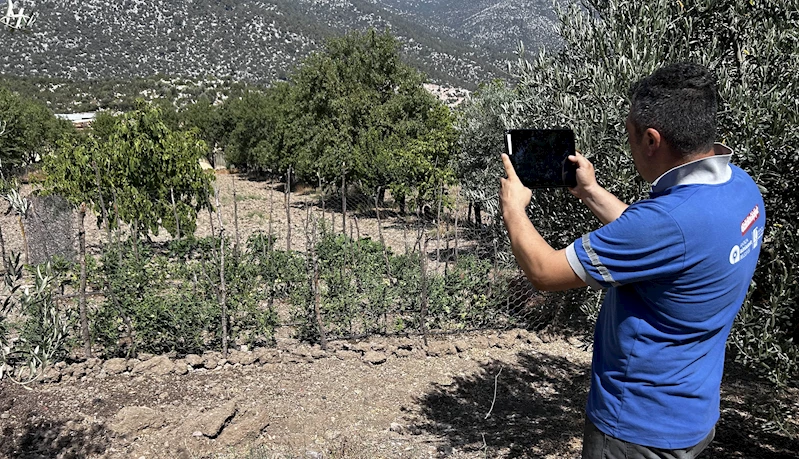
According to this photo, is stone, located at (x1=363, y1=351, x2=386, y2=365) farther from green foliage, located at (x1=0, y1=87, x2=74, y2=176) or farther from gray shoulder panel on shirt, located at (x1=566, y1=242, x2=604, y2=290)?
green foliage, located at (x1=0, y1=87, x2=74, y2=176)

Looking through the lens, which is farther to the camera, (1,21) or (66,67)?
(66,67)

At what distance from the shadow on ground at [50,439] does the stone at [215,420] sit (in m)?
0.76

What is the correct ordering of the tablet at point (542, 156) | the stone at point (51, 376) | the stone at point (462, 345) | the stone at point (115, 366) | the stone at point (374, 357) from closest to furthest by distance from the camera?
the tablet at point (542, 156) < the stone at point (51, 376) < the stone at point (115, 366) < the stone at point (374, 357) < the stone at point (462, 345)

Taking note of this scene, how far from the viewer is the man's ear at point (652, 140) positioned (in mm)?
1647

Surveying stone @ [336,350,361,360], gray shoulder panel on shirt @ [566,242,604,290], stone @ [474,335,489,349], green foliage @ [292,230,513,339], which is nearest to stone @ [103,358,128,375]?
green foliage @ [292,230,513,339]

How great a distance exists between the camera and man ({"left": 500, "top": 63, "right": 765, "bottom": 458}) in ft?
5.03

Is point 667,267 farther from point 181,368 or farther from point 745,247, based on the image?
point 181,368

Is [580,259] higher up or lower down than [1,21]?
lower down

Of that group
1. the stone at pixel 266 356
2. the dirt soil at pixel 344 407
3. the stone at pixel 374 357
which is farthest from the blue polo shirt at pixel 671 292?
the stone at pixel 266 356

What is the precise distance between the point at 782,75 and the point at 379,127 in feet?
56.5

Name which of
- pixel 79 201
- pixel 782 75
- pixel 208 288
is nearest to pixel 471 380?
pixel 208 288

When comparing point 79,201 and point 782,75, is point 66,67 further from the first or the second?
point 782,75

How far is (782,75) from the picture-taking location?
3.13 m

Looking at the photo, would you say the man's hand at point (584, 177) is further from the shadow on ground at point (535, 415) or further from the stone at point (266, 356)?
the stone at point (266, 356)
